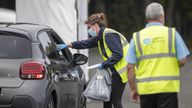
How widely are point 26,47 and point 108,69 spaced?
178 cm

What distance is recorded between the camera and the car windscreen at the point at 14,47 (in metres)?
9.47

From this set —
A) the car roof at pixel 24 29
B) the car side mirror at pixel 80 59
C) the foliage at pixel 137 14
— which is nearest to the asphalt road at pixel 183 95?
the car side mirror at pixel 80 59

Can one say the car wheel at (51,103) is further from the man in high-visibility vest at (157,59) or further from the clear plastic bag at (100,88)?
the man in high-visibility vest at (157,59)

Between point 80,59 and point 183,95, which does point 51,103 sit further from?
point 183,95

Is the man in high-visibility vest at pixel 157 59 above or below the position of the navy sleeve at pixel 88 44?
below

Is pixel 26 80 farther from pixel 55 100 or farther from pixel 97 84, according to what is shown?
pixel 97 84

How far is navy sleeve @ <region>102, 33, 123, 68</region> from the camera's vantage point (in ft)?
35.4

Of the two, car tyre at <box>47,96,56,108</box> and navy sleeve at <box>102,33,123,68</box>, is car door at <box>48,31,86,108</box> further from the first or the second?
navy sleeve at <box>102,33,123,68</box>

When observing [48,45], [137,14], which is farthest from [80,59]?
[137,14]

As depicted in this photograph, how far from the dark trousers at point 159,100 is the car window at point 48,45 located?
2.14 m

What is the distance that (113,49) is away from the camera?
10797mm

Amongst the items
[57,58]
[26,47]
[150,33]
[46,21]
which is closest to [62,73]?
[57,58]

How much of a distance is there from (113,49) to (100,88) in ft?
1.85

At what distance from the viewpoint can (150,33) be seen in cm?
816
